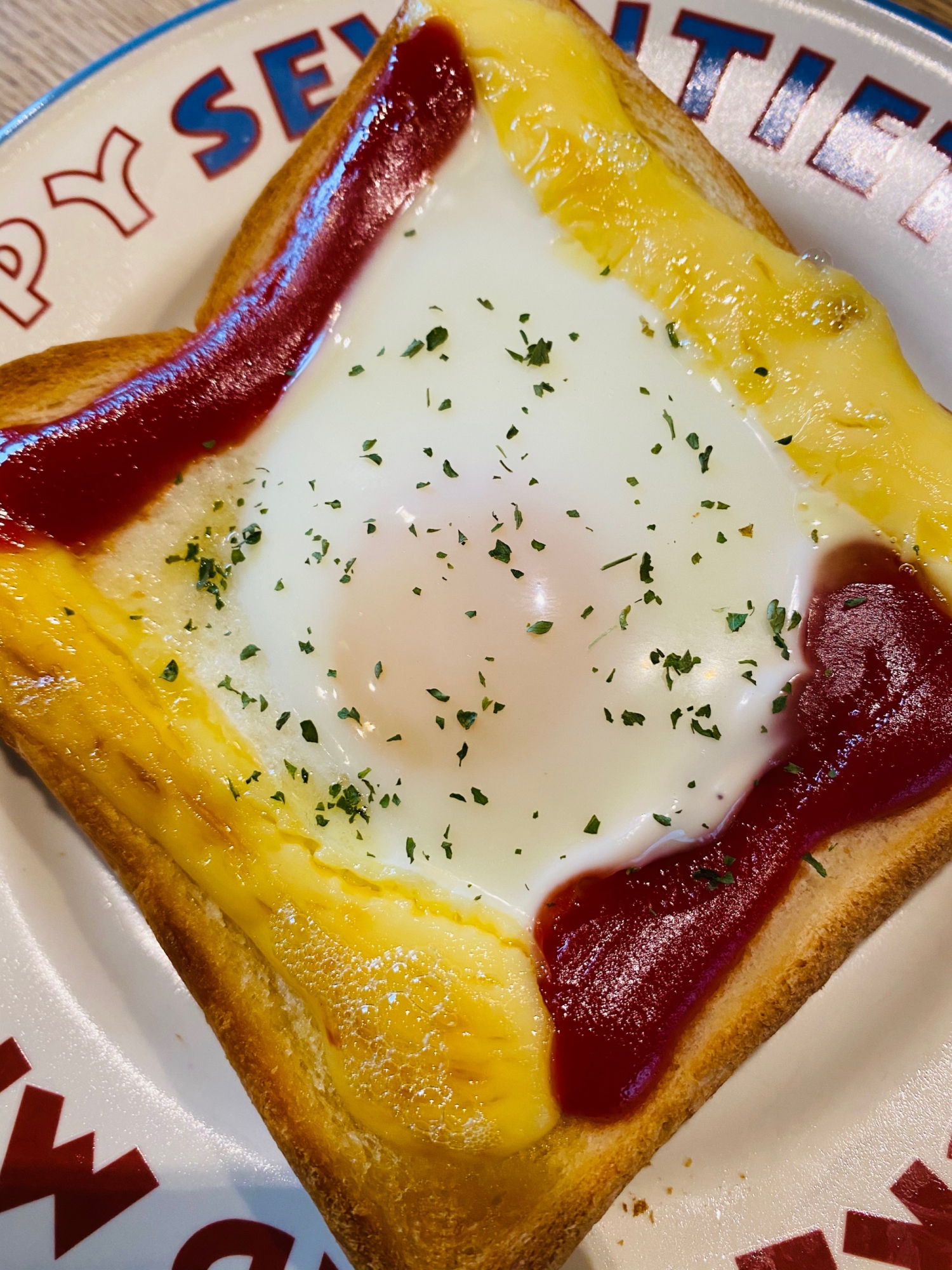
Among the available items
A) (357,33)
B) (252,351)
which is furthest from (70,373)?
(357,33)

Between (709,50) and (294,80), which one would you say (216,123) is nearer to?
(294,80)

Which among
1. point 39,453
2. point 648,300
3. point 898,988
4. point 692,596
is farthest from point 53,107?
point 898,988

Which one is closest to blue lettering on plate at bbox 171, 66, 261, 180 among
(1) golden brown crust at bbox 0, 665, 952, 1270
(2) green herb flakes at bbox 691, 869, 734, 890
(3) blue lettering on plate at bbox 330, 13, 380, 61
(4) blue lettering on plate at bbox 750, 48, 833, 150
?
(3) blue lettering on plate at bbox 330, 13, 380, 61

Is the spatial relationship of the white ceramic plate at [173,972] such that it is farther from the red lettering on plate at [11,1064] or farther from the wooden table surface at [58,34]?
the wooden table surface at [58,34]

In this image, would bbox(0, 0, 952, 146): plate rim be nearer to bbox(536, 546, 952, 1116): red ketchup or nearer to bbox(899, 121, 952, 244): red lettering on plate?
bbox(899, 121, 952, 244): red lettering on plate

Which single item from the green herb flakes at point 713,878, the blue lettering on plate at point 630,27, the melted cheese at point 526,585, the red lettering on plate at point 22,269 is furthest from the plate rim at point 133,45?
the green herb flakes at point 713,878

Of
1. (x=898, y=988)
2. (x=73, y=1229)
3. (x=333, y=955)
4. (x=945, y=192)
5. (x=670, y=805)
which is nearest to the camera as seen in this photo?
(x=333, y=955)

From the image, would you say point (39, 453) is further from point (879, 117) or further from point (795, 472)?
point (879, 117)
